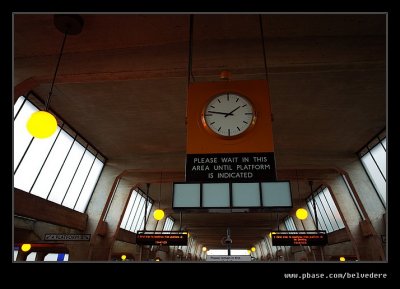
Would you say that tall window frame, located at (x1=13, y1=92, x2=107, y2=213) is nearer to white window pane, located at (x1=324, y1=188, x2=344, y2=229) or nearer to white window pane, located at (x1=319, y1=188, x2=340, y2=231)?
white window pane, located at (x1=324, y1=188, x2=344, y2=229)

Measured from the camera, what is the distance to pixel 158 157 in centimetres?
1366

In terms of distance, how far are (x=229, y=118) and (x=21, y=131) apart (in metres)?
7.93

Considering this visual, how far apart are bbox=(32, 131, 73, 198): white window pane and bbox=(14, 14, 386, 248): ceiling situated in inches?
30.8

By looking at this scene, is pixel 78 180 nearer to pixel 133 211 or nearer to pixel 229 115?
pixel 133 211

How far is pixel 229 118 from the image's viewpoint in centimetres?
430

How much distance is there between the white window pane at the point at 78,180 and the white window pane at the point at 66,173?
329mm

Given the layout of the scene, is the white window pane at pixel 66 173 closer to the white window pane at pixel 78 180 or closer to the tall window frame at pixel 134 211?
the white window pane at pixel 78 180

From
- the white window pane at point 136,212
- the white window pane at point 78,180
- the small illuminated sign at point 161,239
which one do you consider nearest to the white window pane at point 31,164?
the white window pane at point 78,180

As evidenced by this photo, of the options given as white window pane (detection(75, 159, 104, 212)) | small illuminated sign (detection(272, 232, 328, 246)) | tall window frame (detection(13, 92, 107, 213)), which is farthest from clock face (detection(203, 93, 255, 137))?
white window pane (detection(75, 159, 104, 212))

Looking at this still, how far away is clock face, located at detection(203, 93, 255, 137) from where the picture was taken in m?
4.20

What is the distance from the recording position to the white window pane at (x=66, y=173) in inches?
476
